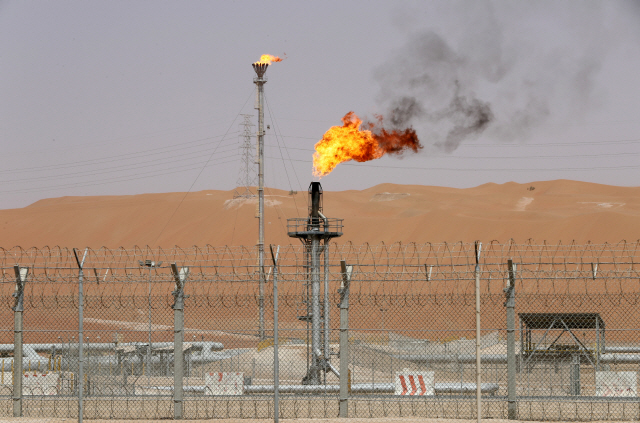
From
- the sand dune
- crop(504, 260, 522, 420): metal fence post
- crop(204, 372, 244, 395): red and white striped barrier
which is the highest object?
the sand dune

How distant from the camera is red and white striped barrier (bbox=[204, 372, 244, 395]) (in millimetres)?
16531

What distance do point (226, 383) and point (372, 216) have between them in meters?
76.5

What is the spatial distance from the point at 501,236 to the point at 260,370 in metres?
51.1

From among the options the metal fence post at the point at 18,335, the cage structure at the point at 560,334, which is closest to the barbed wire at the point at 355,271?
the metal fence post at the point at 18,335

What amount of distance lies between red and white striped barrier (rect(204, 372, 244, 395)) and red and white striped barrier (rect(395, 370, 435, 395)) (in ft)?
11.4

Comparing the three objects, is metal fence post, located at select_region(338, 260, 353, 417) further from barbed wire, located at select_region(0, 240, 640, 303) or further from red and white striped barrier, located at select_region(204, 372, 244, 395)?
red and white striped barrier, located at select_region(204, 372, 244, 395)

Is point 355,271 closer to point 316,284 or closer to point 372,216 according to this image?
point 316,284

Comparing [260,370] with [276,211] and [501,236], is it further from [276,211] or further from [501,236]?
[276,211]

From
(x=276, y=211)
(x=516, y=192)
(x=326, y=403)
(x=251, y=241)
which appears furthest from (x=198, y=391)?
(x=516, y=192)

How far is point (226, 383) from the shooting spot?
16812mm

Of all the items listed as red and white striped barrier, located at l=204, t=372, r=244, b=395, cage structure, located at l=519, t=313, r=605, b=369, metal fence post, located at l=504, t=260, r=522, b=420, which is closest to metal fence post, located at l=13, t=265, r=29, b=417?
red and white striped barrier, located at l=204, t=372, r=244, b=395

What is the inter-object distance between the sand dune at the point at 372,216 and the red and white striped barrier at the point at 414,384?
52.2 meters

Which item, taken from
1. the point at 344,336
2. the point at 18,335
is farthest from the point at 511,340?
the point at 18,335

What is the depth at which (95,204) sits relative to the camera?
396ft
